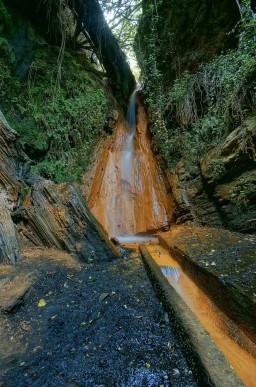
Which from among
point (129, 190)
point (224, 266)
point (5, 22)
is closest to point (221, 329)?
point (224, 266)

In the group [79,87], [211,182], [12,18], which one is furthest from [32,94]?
[211,182]

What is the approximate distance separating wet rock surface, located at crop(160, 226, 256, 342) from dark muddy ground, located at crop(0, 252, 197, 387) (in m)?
0.63

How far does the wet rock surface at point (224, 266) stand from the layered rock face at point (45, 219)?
43.8 inches

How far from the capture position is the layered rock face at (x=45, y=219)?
10.2 feet

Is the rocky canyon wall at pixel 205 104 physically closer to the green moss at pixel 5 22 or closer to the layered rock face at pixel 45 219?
the layered rock face at pixel 45 219

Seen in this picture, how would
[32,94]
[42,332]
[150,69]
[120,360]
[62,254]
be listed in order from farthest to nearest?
[150,69]
[32,94]
[62,254]
[42,332]
[120,360]

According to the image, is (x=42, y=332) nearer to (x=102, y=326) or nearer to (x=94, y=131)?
(x=102, y=326)

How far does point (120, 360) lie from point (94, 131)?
553cm

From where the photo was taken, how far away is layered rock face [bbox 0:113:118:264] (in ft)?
10.2

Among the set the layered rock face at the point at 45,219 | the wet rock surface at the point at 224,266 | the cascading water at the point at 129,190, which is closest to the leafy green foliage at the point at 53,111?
the cascading water at the point at 129,190

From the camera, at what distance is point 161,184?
228 inches

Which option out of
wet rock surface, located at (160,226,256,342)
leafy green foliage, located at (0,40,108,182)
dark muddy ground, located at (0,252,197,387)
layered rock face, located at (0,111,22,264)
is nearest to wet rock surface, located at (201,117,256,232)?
wet rock surface, located at (160,226,256,342)

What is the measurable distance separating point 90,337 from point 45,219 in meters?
2.07

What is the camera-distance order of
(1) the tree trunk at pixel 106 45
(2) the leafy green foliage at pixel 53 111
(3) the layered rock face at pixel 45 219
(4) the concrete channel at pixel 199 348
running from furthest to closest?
(1) the tree trunk at pixel 106 45 < (2) the leafy green foliage at pixel 53 111 < (3) the layered rock face at pixel 45 219 < (4) the concrete channel at pixel 199 348
